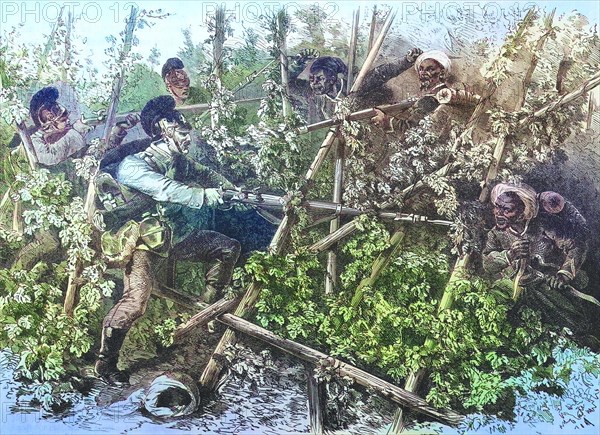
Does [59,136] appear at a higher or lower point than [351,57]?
lower

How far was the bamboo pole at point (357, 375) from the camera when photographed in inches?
249

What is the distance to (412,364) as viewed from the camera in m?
6.30

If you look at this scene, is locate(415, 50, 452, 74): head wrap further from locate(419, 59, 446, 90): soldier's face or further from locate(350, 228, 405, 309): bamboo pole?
locate(350, 228, 405, 309): bamboo pole

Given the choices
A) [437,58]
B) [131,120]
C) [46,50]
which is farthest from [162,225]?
[437,58]

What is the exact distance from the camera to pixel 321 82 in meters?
6.54

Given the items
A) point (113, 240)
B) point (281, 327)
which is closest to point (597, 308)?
point (281, 327)

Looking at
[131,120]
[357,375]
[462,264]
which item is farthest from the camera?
[131,120]

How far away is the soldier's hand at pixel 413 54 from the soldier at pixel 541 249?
55.3 inches

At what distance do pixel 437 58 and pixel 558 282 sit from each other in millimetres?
2329

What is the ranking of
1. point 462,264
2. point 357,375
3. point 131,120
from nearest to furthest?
point 357,375 < point 462,264 < point 131,120

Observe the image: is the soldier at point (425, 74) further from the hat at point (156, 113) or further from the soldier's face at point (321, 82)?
the hat at point (156, 113)

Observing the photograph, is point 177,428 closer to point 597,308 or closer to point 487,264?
point 487,264

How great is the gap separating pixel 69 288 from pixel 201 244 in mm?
1249

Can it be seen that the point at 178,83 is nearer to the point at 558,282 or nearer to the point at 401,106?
the point at 401,106
